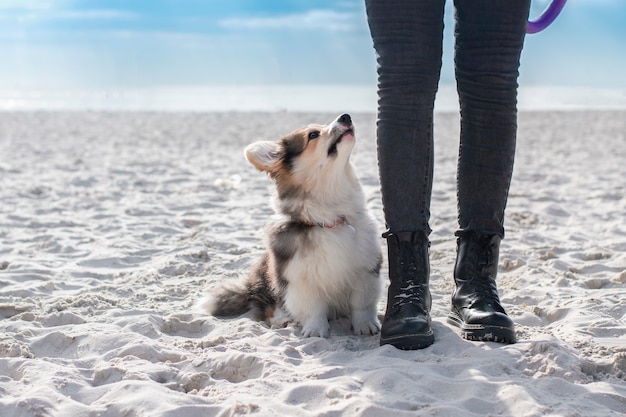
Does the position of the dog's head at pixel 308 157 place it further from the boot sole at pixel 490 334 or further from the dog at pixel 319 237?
the boot sole at pixel 490 334

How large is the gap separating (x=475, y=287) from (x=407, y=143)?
0.67m

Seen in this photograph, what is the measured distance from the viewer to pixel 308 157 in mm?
3416

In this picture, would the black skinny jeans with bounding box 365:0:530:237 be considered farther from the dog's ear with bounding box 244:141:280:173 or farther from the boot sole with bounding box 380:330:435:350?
the dog's ear with bounding box 244:141:280:173

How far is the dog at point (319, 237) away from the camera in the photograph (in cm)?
326

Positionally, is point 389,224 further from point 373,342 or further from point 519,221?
Answer: point 519,221

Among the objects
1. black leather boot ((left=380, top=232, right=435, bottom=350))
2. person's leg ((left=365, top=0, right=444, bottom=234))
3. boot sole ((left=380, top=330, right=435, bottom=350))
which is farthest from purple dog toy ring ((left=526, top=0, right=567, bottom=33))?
boot sole ((left=380, top=330, right=435, bottom=350))

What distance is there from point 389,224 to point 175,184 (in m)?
5.03

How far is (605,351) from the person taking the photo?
9.14 feet

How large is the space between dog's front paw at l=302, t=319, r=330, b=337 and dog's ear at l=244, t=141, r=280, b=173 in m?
0.72

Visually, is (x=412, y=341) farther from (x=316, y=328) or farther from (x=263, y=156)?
(x=263, y=156)

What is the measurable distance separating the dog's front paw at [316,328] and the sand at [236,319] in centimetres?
6

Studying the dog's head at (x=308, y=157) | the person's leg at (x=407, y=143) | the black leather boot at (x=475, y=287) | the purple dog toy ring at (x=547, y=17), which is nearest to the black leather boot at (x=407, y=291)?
the person's leg at (x=407, y=143)

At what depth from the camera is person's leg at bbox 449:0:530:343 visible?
2.84 m

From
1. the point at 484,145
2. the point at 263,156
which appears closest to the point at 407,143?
the point at 484,145
